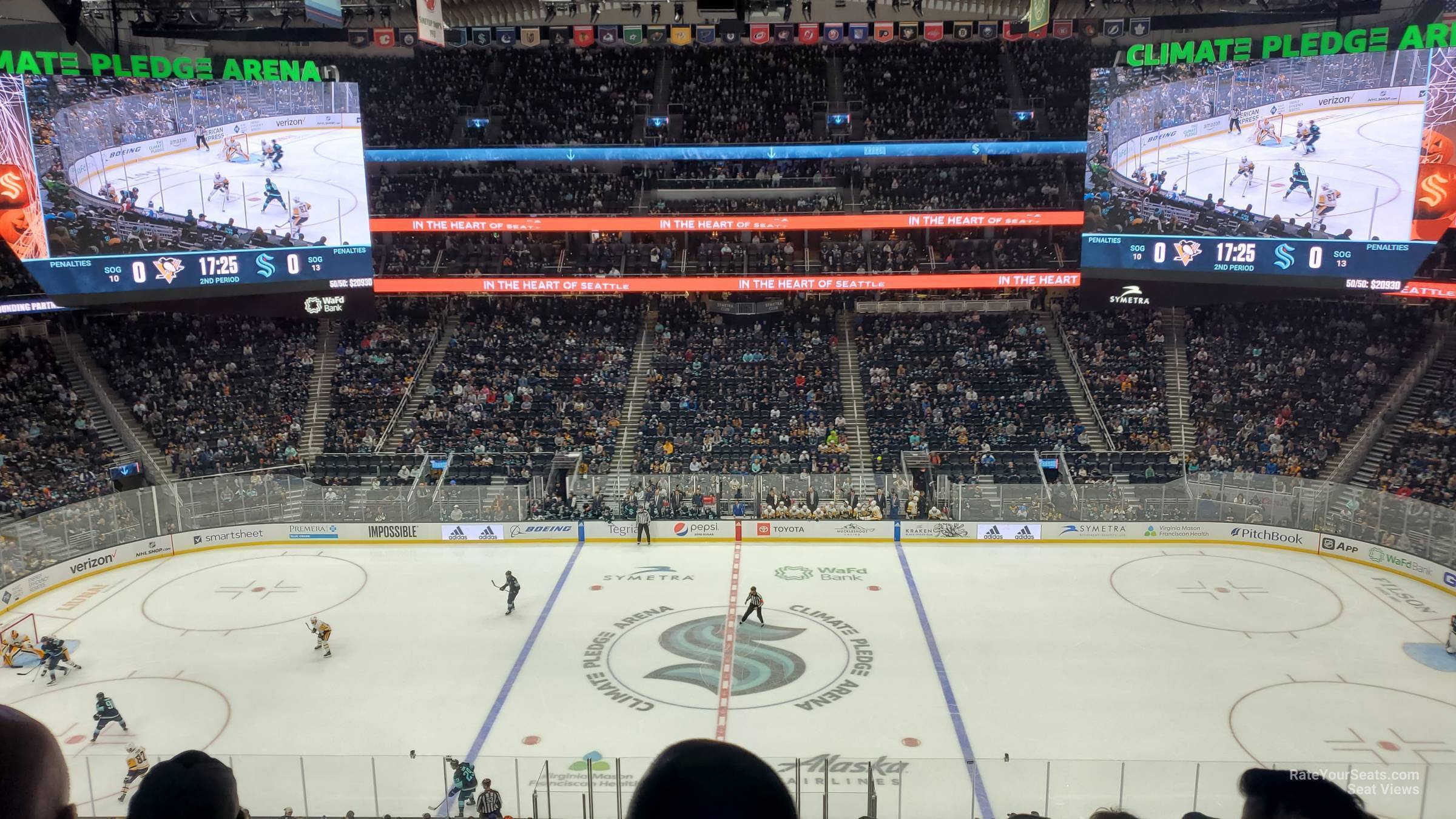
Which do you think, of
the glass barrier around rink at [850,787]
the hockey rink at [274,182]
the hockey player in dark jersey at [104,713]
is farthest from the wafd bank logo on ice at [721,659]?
the hockey rink at [274,182]

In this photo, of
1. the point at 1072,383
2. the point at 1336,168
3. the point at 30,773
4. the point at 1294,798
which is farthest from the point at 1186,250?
the point at 30,773

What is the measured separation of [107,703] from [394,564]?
10798 millimetres

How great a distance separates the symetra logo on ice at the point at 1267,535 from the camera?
1150 inches

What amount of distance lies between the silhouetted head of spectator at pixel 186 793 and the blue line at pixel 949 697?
42.8 ft

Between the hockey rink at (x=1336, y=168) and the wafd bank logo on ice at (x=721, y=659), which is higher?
the hockey rink at (x=1336, y=168)

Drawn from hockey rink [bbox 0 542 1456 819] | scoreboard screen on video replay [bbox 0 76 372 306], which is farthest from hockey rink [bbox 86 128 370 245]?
hockey rink [bbox 0 542 1456 819]

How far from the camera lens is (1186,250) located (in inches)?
1215

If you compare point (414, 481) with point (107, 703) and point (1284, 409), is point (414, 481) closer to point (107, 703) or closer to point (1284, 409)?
point (107, 703)

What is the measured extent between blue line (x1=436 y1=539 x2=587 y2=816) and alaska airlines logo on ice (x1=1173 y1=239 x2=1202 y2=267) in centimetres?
2000

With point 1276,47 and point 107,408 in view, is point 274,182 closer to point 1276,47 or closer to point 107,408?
point 107,408

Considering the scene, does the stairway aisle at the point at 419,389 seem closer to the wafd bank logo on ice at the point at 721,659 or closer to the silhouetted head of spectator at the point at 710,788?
the wafd bank logo on ice at the point at 721,659

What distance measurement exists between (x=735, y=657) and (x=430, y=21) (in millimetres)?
15854

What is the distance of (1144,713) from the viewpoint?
19172mm

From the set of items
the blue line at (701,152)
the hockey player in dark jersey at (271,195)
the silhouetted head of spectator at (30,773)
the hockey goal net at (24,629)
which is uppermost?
the blue line at (701,152)
